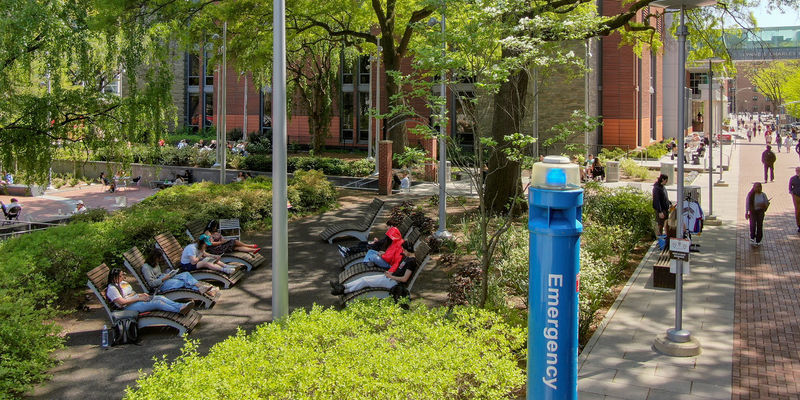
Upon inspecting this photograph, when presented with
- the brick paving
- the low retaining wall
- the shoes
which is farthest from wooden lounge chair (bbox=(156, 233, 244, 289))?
the low retaining wall

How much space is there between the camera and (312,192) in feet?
72.1

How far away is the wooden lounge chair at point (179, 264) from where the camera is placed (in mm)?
12891

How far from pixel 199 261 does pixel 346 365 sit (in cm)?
751

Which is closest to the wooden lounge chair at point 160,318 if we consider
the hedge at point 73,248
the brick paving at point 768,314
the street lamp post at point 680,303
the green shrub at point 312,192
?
the hedge at point 73,248

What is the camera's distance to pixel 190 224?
53.0 feet

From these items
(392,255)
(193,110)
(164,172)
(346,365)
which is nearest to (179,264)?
(392,255)

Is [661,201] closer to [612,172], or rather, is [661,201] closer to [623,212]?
[623,212]

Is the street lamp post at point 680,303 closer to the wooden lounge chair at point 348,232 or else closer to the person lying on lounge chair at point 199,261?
the person lying on lounge chair at point 199,261

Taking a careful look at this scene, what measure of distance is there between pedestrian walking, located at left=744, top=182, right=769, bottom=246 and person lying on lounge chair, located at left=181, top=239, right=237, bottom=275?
11719 millimetres

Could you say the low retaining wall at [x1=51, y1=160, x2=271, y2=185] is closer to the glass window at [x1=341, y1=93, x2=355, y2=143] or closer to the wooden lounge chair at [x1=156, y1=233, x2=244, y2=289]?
the glass window at [x1=341, y1=93, x2=355, y2=143]

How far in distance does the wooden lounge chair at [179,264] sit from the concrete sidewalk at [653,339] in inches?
258

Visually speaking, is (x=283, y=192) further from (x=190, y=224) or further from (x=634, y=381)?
(x=190, y=224)

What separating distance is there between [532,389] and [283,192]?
4674mm

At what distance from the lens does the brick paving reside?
8438mm
